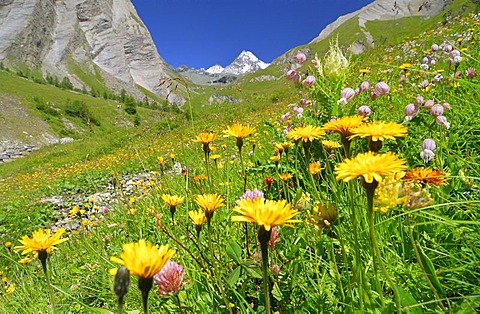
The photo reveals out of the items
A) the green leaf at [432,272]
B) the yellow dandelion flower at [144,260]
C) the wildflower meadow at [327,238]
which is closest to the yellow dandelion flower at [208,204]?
the wildflower meadow at [327,238]

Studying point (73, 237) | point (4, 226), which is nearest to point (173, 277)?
point (73, 237)

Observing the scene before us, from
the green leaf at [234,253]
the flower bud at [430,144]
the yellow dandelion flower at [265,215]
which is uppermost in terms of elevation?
the flower bud at [430,144]

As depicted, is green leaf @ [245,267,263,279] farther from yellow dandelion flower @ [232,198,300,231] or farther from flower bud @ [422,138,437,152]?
flower bud @ [422,138,437,152]

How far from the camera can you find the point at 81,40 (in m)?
131

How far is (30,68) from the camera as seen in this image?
105 meters

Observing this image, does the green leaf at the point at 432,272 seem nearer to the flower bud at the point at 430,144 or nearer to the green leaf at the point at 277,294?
the green leaf at the point at 277,294

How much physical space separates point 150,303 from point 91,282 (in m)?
1.02

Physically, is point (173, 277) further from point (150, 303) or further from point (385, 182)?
point (385, 182)

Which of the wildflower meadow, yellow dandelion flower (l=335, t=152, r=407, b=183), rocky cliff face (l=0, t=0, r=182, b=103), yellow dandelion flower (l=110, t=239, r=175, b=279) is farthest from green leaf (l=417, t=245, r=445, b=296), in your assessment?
rocky cliff face (l=0, t=0, r=182, b=103)

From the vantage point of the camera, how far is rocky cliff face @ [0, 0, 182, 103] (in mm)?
105875

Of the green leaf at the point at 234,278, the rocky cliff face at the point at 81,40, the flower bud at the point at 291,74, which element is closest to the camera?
the green leaf at the point at 234,278

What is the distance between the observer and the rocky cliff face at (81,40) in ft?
347

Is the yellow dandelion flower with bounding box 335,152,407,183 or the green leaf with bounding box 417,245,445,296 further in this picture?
the green leaf with bounding box 417,245,445,296

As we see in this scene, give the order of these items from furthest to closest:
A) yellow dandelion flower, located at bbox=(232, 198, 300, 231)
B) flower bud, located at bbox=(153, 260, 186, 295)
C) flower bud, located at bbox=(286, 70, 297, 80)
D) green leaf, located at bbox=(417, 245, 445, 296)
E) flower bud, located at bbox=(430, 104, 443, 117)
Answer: flower bud, located at bbox=(286, 70, 297, 80), flower bud, located at bbox=(430, 104, 443, 117), flower bud, located at bbox=(153, 260, 186, 295), green leaf, located at bbox=(417, 245, 445, 296), yellow dandelion flower, located at bbox=(232, 198, 300, 231)
